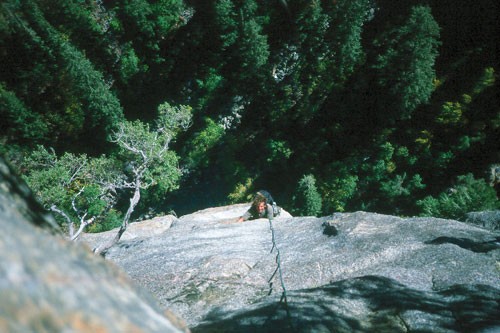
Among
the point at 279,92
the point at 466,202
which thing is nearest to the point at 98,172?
the point at 279,92

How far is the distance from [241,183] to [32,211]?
2582 cm

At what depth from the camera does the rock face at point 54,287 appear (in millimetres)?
1464

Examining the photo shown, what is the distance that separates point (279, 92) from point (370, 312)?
22571mm

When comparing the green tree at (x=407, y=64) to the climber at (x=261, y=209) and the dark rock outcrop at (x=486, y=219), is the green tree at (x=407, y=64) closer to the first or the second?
the dark rock outcrop at (x=486, y=219)

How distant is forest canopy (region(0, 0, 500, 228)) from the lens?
70.2 feet

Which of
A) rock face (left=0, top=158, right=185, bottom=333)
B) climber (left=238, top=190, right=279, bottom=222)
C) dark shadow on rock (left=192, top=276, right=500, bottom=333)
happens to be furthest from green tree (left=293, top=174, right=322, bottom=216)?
rock face (left=0, top=158, right=185, bottom=333)

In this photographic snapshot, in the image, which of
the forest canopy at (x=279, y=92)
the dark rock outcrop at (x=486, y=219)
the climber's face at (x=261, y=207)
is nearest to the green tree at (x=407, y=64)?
the forest canopy at (x=279, y=92)

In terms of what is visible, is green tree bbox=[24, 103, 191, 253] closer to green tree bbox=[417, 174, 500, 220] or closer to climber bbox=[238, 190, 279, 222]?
climber bbox=[238, 190, 279, 222]

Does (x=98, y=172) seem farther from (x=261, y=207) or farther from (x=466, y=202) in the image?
(x=466, y=202)

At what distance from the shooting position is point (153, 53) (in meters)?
27.2

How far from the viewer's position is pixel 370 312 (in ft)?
20.5

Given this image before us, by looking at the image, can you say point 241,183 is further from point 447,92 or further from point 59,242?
point 59,242

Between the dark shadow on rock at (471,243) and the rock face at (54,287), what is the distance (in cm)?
936

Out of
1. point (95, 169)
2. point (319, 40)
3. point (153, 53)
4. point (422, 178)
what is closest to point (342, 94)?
point (319, 40)
